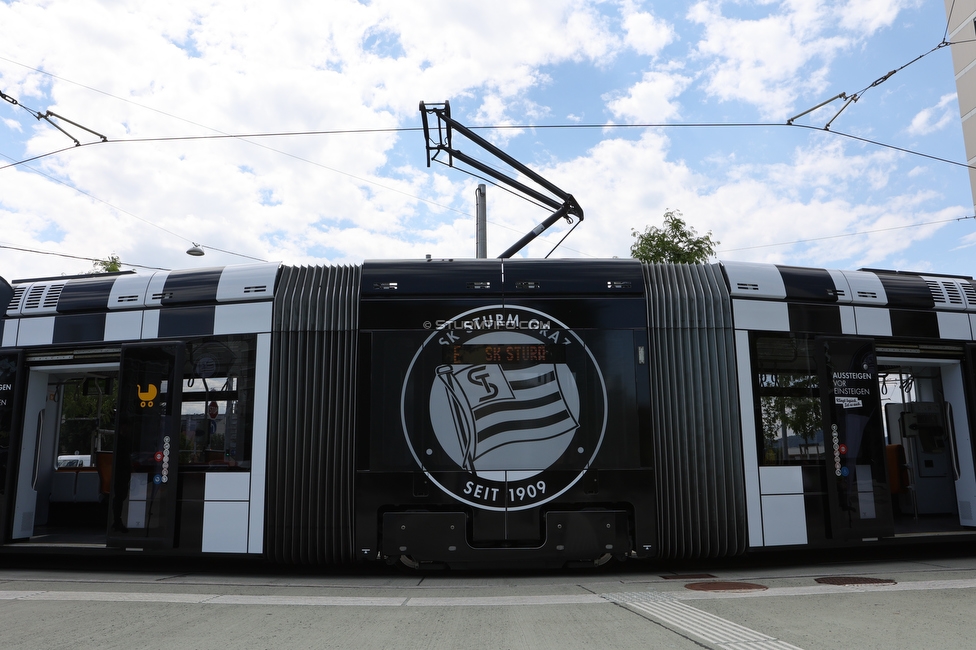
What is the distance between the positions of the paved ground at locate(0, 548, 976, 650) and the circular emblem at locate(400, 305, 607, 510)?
3.19ft

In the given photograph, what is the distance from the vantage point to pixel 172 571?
23.5ft

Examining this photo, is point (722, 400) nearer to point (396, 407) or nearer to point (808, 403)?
point (808, 403)

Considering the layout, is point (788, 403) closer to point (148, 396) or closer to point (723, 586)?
point (723, 586)

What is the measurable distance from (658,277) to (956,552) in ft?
16.9

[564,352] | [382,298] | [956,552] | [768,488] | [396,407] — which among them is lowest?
[956,552]

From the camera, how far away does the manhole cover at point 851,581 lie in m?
5.97

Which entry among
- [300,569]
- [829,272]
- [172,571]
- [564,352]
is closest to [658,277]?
[564,352]

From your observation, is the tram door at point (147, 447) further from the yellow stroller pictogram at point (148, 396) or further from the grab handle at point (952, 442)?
the grab handle at point (952, 442)

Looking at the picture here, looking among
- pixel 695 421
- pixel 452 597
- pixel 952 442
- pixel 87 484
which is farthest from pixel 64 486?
pixel 952 442

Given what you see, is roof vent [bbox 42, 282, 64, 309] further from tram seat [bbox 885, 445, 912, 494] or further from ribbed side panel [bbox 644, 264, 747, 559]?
tram seat [bbox 885, 445, 912, 494]

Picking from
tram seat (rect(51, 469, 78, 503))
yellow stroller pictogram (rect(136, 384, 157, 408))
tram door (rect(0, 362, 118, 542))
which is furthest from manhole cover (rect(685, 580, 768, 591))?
tram seat (rect(51, 469, 78, 503))

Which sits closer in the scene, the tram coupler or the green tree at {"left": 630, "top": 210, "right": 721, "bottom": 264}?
→ the tram coupler

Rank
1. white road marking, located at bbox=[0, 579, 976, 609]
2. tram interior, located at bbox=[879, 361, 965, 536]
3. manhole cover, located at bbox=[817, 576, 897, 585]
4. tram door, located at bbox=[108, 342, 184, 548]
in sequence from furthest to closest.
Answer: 1. tram interior, located at bbox=[879, 361, 965, 536]
2. tram door, located at bbox=[108, 342, 184, 548]
3. manhole cover, located at bbox=[817, 576, 897, 585]
4. white road marking, located at bbox=[0, 579, 976, 609]

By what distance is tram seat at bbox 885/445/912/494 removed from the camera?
8805 millimetres
